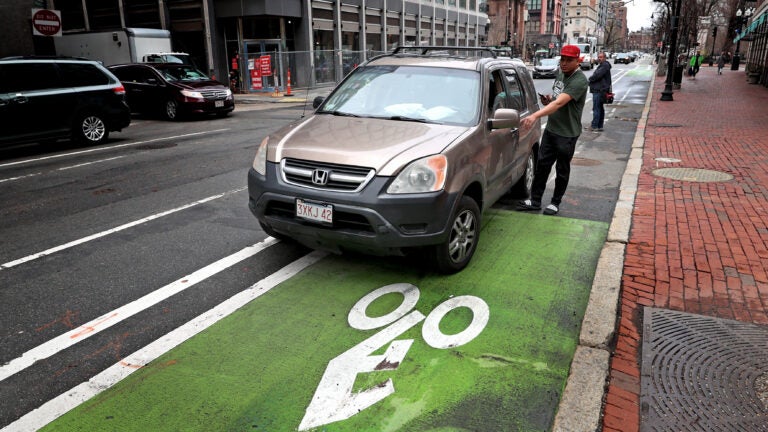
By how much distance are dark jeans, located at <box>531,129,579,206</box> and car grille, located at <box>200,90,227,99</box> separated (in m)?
13.1

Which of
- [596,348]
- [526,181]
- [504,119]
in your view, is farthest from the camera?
[526,181]

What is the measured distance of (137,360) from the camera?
137 inches

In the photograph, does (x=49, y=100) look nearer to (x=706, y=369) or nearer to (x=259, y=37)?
(x=706, y=369)

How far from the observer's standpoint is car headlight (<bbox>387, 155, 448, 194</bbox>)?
4.10 metres

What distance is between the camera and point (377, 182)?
4062 millimetres

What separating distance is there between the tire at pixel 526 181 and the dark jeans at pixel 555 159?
0.39m

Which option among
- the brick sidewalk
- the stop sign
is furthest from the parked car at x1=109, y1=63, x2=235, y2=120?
the brick sidewalk

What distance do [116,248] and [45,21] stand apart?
14694 millimetres

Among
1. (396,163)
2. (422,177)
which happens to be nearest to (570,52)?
(422,177)

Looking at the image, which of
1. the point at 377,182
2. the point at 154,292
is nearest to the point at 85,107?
the point at 154,292

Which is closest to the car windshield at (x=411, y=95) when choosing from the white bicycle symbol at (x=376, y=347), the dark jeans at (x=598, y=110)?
the white bicycle symbol at (x=376, y=347)

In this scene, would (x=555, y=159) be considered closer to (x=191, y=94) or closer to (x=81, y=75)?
(x=81, y=75)

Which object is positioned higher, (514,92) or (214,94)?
(514,92)

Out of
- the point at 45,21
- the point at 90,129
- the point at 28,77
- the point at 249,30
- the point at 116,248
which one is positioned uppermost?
the point at 249,30
